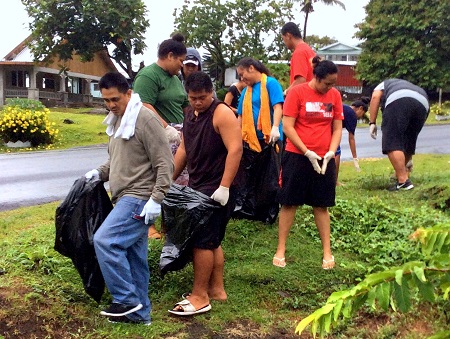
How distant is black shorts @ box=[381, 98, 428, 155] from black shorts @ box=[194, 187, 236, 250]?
382cm

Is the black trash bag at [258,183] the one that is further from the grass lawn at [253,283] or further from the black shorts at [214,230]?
the black shorts at [214,230]

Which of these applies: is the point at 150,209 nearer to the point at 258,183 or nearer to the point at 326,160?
the point at 326,160

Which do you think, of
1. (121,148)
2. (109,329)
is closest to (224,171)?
(121,148)

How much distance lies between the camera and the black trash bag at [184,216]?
3871 millimetres

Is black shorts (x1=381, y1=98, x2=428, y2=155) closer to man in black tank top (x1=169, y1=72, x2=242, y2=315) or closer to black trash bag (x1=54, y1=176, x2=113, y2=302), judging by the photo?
man in black tank top (x1=169, y1=72, x2=242, y2=315)

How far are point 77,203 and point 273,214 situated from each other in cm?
244

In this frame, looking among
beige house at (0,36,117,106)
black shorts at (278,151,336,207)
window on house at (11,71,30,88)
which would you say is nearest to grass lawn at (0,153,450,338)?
black shorts at (278,151,336,207)

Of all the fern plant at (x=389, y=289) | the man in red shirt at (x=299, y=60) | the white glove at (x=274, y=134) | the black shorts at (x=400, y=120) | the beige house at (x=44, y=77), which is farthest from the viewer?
the beige house at (x=44, y=77)

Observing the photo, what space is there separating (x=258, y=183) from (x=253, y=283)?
127 cm

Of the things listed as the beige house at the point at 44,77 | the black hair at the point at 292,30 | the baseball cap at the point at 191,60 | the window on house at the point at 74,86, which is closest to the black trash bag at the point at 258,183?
the baseball cap at the point at 191,60

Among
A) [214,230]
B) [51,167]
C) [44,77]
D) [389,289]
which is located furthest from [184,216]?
[44,77]

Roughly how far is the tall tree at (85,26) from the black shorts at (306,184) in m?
24.4

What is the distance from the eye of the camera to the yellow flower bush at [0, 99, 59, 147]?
54.2ft

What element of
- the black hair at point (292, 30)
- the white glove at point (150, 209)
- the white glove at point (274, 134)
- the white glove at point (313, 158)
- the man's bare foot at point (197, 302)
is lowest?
the man's bare foot at point (197, 302)
